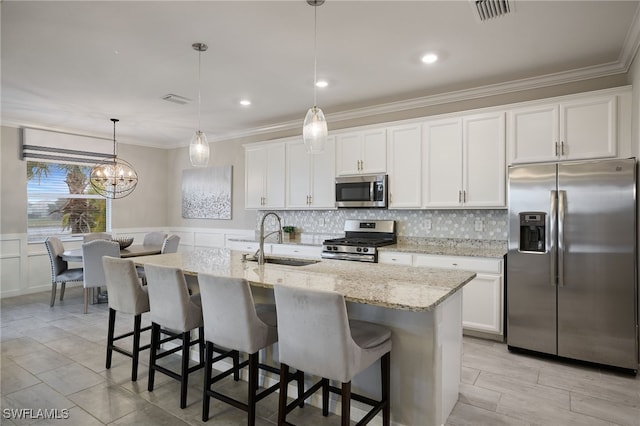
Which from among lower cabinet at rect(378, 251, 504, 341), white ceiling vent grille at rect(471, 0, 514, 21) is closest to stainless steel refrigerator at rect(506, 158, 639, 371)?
lower cabinet at rect(378, 251, 504, 341)

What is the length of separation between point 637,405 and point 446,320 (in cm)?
156

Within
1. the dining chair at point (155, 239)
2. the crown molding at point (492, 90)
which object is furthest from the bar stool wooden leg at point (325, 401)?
the dining chair at point (155, 239)

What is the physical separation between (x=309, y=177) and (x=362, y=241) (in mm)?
1255

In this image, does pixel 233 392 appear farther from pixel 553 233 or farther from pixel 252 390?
pixel 553 233

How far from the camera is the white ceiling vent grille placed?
236cm

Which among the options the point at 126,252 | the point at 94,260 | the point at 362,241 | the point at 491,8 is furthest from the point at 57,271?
the point at 491,8

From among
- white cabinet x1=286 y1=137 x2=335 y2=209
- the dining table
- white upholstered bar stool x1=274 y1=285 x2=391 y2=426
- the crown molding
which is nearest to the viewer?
white upholstered bar stool x1=274 y1=285 x2=391 y2=426

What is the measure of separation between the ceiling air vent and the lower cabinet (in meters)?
3.42

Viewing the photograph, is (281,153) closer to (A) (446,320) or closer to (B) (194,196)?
(B) (194,196)

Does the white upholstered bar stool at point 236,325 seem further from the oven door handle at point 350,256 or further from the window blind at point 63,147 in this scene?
the window blind at point 63,147

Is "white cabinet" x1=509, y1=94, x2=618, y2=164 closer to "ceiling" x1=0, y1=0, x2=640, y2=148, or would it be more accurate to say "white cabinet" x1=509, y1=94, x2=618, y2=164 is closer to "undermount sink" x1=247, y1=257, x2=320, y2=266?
"ceiling" x1=0, y1=0, x2=640, y2=148

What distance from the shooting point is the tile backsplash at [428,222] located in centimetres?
400

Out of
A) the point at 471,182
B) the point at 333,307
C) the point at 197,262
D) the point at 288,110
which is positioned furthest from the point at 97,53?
the point at 471,182

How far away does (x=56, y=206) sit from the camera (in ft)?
19.5
